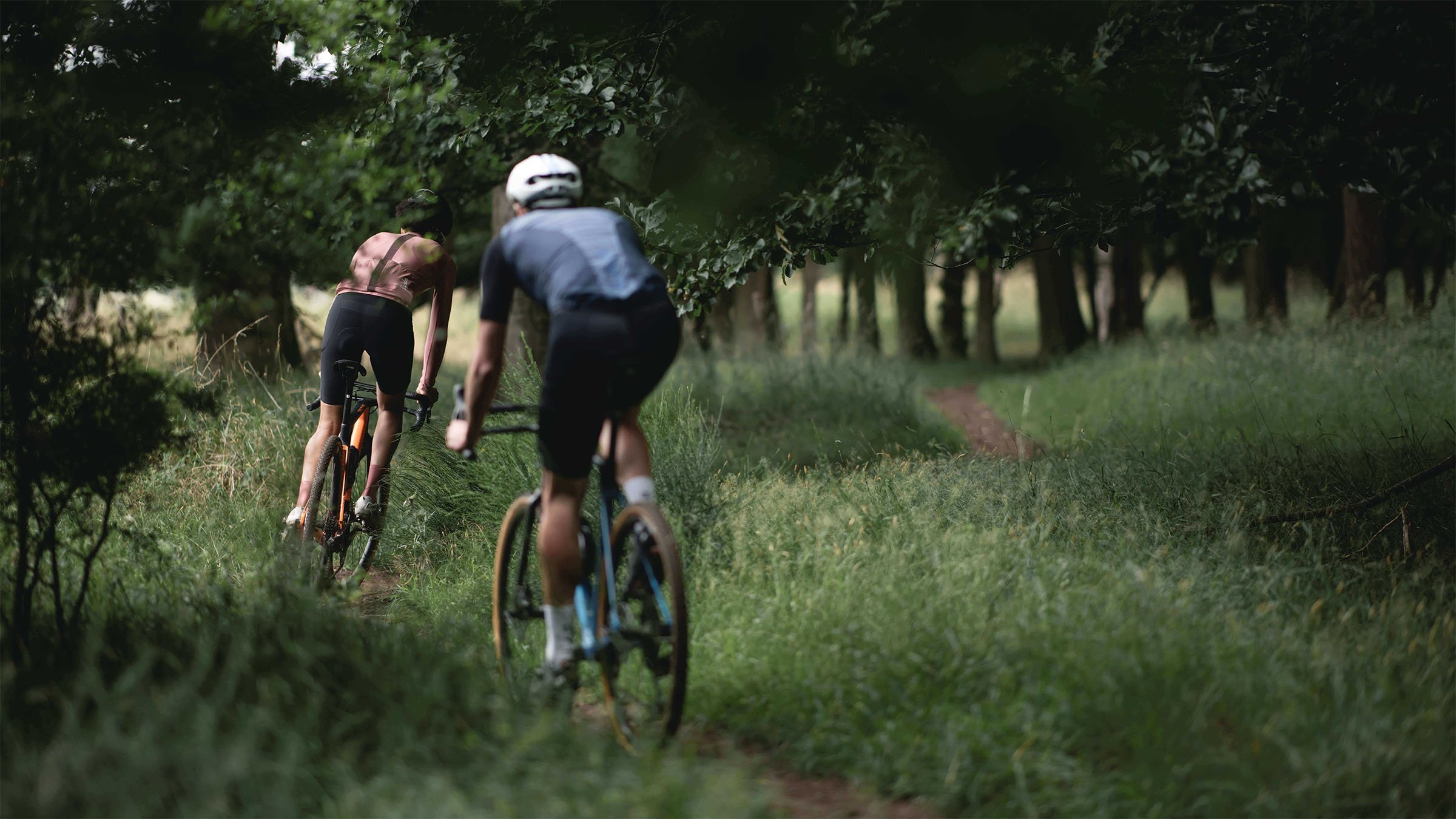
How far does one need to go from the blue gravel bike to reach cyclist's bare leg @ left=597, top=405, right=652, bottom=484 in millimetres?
35

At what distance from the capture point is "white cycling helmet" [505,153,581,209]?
4254 millimetres

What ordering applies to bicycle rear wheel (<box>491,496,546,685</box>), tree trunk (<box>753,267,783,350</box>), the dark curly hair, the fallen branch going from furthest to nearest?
tree trunk (<box>753,267,783,350</box>) < the dark curly hair < the fallen branch < bicycle rear wheel (<box>491,496,546,685</box>)

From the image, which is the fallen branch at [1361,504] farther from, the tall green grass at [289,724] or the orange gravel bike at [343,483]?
the orange gravel bike at [343,483]

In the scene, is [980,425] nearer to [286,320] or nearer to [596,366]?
[286,320]

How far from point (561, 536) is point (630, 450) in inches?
15.5

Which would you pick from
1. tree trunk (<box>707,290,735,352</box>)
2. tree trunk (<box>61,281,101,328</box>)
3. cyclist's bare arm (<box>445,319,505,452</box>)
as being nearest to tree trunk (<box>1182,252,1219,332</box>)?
tree trunk (<box>707,290,735,352</box>)

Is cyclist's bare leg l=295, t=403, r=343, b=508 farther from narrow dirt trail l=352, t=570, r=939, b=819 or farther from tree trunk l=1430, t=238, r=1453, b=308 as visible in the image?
tree trunk l=1430, t=238, r=1453, b=308

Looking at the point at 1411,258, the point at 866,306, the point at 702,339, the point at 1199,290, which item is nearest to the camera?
the point at 702,339

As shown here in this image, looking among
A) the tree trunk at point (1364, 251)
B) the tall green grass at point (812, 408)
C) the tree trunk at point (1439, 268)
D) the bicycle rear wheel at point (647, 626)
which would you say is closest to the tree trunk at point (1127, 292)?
the tree trunk at point (1439, 268)

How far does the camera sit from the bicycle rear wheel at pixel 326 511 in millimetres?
6371

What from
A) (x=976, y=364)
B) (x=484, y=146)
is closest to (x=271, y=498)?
(x=484, y=146)

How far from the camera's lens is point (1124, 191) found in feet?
20.8

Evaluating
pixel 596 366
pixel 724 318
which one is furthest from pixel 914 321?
pixel 596 366

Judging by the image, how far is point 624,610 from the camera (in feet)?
13.6
